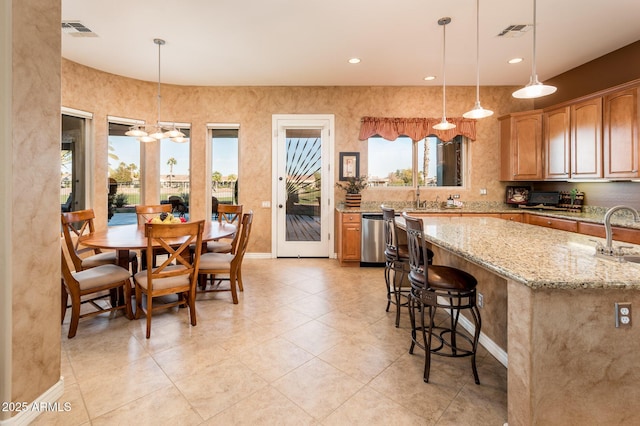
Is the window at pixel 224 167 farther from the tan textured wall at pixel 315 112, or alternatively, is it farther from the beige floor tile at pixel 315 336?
the beige floor tile at pixel 315 336

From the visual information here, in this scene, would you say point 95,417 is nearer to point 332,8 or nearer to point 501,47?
point 332,8

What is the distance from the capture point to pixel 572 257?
5.54 ft

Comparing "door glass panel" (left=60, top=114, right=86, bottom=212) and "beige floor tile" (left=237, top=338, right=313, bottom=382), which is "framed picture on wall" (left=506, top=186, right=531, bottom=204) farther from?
"door glass panel" (left=60, top=114, right=86, bottom=212)

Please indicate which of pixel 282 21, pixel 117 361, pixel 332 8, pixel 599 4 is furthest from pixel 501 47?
pixel 117 361

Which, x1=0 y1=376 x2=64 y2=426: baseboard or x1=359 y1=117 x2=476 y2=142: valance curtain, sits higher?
x1=359 y1=117 x2=476 y2=142: valance curtain

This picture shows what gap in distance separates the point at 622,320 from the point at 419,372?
1.17m

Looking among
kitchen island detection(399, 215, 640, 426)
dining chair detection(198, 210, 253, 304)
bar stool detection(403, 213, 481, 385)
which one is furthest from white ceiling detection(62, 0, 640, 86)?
kitchen island detection(399, 215, 640, 426)

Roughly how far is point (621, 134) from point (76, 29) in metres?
6.45

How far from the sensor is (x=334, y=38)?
148 inches

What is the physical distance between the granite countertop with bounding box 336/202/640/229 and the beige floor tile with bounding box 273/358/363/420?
3.04 m

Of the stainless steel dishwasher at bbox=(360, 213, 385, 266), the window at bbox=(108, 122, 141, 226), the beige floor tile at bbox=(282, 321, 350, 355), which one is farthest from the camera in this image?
the window at bbox=(108, 122, 141, 226)

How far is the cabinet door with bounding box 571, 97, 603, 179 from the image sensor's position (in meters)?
4.01

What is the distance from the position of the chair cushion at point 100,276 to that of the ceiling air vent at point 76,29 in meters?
2.72

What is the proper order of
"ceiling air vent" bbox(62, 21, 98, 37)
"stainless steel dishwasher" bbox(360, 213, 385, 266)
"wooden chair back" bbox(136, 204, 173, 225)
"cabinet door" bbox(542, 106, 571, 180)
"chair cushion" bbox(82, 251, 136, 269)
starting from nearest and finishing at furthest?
"chair cushion" bbox(82, 251, 136, 269) < "ceiling air vent" bbox(62, 21, 98, 37) < "wooden chair back" bbox(136, 204, 173, 225) < "cabinet door" bbox(542, 106, 571, 180) < "stainless steel dishwasher" bbox(360, 213, 385, 266)
